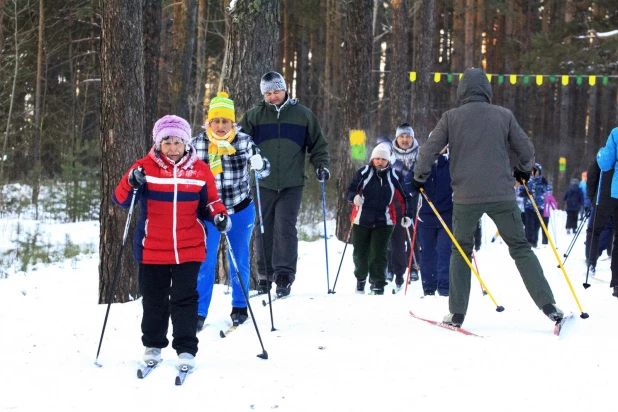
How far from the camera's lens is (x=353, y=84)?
1363 centimetres

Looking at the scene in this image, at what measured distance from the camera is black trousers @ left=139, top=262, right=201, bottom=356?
4711 mm

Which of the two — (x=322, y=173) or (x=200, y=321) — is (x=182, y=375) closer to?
(x=200, y=321)

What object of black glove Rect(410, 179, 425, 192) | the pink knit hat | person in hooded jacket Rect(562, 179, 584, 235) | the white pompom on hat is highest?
the pink knit hat

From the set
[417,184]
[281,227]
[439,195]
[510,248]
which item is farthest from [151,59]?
[510,248]

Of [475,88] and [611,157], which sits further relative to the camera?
[611,157]

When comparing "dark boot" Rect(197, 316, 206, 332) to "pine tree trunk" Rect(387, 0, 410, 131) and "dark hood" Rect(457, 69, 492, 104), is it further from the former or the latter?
"pine tree trunk" Rect(387, 0, 410, 131)

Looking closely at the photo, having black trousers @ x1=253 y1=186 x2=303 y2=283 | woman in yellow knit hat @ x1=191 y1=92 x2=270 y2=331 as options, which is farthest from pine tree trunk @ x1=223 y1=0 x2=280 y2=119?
woman in yellow knit hat @ x1=191 y1=92 x2=270 y2=331

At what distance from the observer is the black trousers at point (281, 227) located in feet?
22.8

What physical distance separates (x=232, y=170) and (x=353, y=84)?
324 inches

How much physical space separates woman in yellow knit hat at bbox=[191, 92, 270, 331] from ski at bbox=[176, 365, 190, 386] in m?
1.10

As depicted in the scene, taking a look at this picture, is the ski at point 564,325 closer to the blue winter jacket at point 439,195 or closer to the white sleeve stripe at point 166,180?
the white sleeve stripe at point 166,180

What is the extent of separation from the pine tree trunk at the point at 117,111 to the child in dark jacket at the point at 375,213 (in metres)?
2.50

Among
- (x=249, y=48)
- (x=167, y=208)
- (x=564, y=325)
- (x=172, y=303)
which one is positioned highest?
(x=249, y=48)

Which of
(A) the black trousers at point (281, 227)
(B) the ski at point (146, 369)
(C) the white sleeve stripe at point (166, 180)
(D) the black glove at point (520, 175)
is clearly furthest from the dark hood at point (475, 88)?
(B) the ski at point (146, 369)
